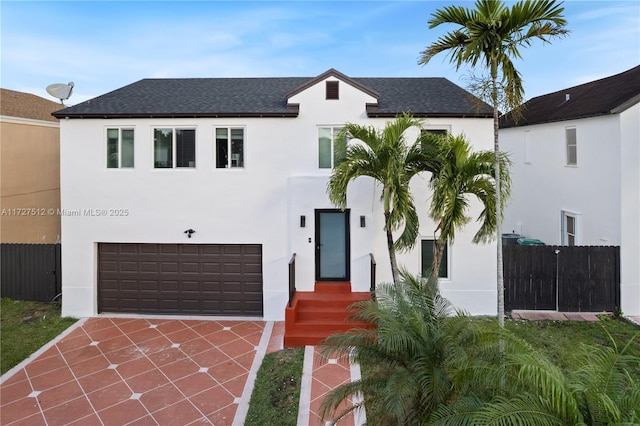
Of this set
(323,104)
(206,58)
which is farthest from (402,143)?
(206,58)

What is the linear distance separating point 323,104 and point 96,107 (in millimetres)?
6455

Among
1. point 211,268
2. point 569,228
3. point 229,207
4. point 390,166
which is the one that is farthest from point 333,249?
point 569,228

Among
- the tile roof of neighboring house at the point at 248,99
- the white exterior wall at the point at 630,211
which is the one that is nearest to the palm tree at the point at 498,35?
the tile roof of neighboring house at the point at 248,99

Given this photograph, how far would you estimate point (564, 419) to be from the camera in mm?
3395

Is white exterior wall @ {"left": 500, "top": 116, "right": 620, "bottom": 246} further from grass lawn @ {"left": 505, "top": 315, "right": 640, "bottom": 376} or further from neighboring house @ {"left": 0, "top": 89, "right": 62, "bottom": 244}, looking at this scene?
neighboring house @ {"left": 0, "top": 89, "right": 62, "bottom": 244}

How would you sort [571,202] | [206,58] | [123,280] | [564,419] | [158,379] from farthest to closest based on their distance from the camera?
[206,58] → [571,202] → [123,280] → [158,379] → [564,419]

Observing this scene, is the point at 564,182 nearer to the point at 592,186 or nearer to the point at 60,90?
the point at 592,186

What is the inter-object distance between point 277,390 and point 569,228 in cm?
1196

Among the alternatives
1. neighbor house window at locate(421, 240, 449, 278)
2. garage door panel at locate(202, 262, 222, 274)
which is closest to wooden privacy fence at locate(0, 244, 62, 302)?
garage door panel at locate(202, 262, 222, 274)

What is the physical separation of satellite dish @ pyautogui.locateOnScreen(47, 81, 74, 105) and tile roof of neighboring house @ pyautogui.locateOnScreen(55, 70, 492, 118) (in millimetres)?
2710

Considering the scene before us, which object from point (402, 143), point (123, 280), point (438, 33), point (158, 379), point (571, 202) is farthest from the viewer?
point (571, 202)

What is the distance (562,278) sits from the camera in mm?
11625

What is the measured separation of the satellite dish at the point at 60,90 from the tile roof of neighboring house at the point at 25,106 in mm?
2243

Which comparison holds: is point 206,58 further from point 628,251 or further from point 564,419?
point 564,419
